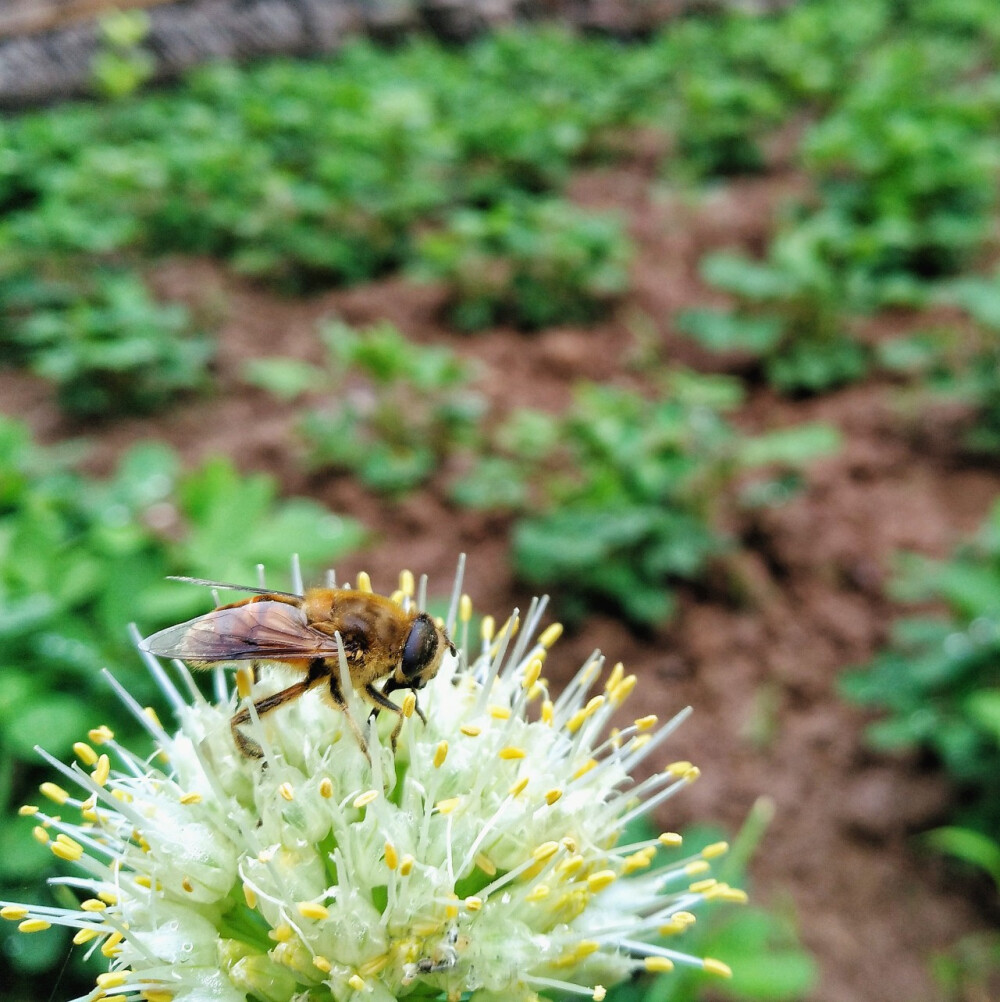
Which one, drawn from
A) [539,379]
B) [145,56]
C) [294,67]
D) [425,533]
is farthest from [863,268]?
[145,56]

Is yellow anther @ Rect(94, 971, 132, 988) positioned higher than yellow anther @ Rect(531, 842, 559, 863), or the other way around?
yellow anther @ Rect(531, 842, 559, 863)

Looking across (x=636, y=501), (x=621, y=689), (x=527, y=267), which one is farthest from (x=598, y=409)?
(x=621, y=689)

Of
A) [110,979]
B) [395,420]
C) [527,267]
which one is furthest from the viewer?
[527,267]

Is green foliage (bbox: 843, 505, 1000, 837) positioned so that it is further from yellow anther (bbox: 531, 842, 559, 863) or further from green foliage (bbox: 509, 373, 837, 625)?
yellow anther (bbox: 531, 842, 559, 863)

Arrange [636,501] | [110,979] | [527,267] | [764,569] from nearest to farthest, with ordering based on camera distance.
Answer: [110,979], [636,501], [764,569], [527,267]

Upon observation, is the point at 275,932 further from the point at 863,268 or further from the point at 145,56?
the point at 145,56

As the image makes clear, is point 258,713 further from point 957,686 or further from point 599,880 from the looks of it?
point 957,686

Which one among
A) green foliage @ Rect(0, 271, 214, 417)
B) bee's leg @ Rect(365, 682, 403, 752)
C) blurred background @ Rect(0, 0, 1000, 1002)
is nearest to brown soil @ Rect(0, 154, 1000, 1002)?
blurred background @ Rect(0, 0, 1000, 1002)

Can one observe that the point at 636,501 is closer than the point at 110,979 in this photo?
No
